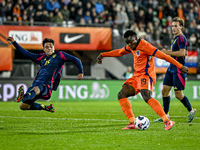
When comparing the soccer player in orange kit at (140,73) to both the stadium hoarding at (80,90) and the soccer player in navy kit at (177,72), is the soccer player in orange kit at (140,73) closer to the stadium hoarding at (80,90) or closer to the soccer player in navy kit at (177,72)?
the soccer player in navy kit at (177,72)

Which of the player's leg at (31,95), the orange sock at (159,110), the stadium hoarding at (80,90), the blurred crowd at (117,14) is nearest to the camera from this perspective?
the orange sock at (159,110)

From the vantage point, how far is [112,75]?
2384cm

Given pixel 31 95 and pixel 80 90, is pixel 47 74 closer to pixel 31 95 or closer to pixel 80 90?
pixel 31 95

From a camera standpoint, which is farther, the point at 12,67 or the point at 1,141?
the point at 12,67

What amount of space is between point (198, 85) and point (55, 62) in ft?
43.9

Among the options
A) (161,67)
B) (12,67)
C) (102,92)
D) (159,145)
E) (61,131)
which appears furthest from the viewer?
(161,67)

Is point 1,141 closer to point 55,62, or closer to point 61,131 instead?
point 61,131

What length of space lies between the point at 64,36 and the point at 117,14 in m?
3.35

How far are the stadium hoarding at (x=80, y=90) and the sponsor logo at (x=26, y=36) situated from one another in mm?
3040

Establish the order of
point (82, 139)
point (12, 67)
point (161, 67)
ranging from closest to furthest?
point (82, 139) → point (12, 67) → point (161, 67)

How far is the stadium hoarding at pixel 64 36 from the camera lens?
2103 centimetres

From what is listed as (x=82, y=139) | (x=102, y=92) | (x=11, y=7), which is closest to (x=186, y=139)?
(x=82, y=139)

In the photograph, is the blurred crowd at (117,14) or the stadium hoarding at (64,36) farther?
the blurred crowd at (117,14)

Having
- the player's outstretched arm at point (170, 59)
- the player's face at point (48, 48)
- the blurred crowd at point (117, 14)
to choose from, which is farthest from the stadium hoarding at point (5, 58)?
the player's outstretched arm at point (170, 59)
